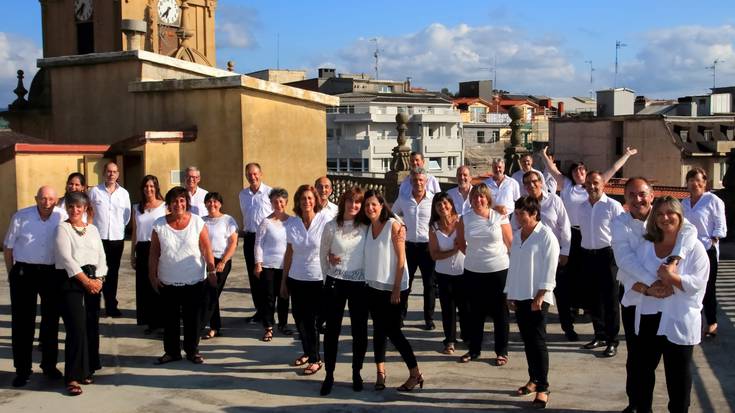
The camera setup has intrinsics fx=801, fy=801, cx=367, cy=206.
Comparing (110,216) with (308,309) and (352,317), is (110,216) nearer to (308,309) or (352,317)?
(308,309)

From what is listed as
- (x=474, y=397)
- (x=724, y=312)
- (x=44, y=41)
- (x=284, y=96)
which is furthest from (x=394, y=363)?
(x=44, y=41)

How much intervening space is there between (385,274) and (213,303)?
237 centimetres

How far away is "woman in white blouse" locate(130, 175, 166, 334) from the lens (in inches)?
330

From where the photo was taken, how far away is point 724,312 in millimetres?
9055

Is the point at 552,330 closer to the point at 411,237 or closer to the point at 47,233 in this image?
the point at 411,237

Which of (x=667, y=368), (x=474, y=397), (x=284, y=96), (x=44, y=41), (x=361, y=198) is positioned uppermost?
(x=44, y=41)

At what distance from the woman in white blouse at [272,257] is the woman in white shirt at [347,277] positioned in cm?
140

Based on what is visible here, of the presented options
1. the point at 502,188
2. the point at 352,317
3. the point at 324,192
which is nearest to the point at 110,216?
the point at 324,192

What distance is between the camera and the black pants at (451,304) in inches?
301

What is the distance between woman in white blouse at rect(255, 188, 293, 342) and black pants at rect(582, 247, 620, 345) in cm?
299

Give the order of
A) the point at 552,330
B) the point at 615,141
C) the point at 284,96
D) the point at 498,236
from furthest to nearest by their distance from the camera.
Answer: the point at 615,141 → the point at 284,96 → the point at 552,330 → the point at 498,236

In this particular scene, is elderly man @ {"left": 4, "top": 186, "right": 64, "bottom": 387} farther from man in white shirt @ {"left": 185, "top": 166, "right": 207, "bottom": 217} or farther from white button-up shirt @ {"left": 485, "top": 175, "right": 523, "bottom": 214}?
white button-up shirt @ {"left": 485, "top": 175, "right": 523, "bottom": 214}

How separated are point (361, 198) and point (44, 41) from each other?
818 inches

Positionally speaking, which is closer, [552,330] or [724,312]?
[552,330]
